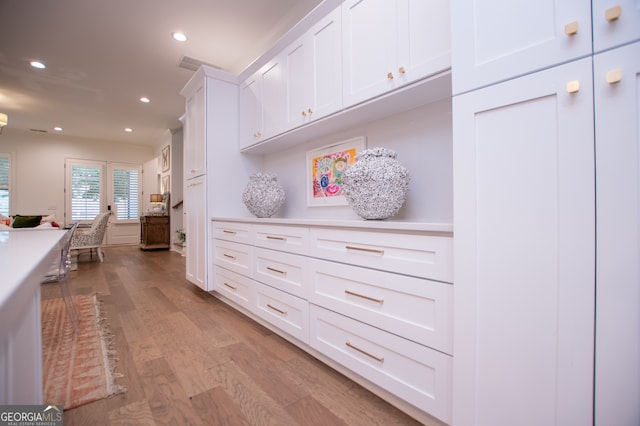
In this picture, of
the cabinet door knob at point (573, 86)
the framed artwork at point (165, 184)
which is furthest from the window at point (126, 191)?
the cabinet door knob at point (573, 86)

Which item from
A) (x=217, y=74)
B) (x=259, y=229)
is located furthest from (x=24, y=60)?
(x=259, y=229)

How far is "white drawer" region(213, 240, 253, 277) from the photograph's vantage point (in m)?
2.37

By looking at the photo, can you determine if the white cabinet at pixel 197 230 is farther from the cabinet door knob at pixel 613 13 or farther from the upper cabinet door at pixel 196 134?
the cabinet door knob at pixel 613 13

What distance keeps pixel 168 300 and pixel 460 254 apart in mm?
2877

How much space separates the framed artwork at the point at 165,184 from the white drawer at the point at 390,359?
6.28 m

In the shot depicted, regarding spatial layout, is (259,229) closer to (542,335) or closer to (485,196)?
(485,196)

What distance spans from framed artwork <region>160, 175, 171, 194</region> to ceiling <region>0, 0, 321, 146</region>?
6.01ft

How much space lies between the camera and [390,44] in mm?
1564

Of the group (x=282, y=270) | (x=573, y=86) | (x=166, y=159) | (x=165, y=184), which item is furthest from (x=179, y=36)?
(x=165, y=184)

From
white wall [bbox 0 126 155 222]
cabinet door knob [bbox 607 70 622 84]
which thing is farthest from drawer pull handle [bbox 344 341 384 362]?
white wall [bbox 0 126 155 222]

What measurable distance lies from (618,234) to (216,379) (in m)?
1.76

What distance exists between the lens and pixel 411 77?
1.46 meters

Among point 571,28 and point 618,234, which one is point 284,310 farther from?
point 571,28

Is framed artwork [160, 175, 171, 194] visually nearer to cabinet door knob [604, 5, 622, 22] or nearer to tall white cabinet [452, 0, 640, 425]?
tall white cabinet [452, 0, 640, 425]
